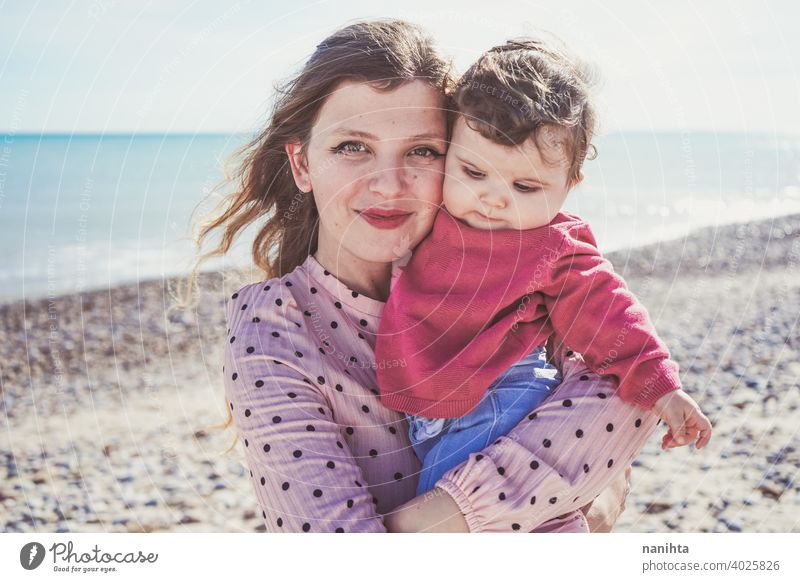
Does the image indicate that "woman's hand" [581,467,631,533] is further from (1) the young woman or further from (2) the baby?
(2) the baby

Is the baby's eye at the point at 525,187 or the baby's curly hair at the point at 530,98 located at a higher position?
the baby's curly hair at the point at 530,98

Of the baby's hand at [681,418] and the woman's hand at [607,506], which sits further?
the woman's hand at [607,506]

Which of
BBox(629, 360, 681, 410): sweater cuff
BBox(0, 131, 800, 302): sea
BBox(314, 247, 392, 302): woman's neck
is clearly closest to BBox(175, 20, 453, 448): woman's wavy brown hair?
BBox(314, 247, 392, 302): woman's neck

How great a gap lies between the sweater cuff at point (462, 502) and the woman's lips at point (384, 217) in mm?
594

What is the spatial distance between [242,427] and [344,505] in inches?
10.9

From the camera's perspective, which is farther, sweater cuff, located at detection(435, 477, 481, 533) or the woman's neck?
the woman's neck

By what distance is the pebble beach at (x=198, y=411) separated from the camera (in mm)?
4199

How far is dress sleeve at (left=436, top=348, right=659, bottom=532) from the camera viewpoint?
163 cm

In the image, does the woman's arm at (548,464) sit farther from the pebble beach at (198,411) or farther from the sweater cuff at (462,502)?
the pebble beach at (198,411)

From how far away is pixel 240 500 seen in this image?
4.38 m

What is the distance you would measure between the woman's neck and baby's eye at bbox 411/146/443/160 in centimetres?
30
